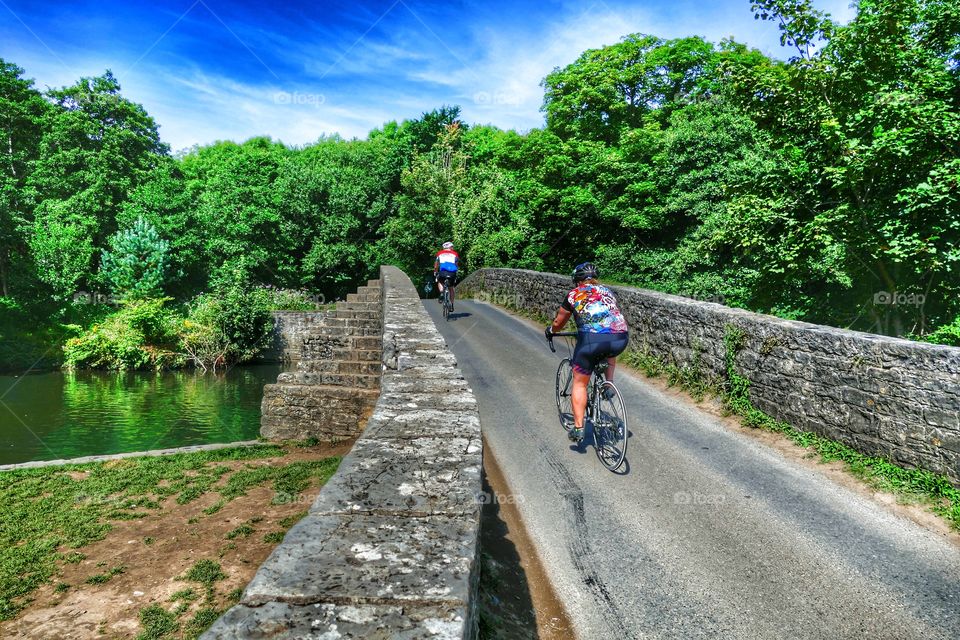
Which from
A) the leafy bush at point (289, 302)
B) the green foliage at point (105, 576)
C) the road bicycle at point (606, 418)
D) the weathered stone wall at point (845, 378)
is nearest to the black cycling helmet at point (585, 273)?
the road bicycle at point (606, 418)

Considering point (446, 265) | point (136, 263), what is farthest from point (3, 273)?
point (446, 265)

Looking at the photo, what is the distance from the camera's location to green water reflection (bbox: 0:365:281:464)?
51.0ft

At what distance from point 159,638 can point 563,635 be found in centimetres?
254

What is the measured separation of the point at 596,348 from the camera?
623 centimetres

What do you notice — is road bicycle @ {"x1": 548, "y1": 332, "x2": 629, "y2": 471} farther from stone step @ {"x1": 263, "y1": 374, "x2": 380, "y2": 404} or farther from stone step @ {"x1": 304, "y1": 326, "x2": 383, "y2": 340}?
stone step @ {"x1": 304, "y1": 326, "x2": 383, "y2": 340}

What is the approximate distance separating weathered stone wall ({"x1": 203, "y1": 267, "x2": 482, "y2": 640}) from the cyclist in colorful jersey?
3.28 metres

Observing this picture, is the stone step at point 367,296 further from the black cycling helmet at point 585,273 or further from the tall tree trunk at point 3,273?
the tall tree trunk at point 3,273

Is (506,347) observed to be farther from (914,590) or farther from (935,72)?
(935,72)

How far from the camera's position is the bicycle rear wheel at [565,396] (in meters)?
7.20

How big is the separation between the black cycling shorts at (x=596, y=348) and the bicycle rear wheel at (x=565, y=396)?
730 millimetres

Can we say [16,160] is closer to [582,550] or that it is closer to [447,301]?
[447,301]

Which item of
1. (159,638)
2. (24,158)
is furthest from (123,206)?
(159,638)

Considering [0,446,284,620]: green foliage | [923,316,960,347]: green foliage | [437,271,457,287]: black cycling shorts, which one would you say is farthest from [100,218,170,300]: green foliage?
[923,316,960,347]: green foliage

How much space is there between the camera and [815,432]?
6586 millimetres
